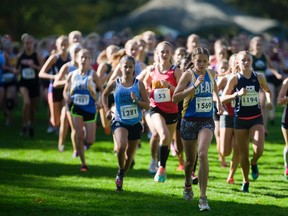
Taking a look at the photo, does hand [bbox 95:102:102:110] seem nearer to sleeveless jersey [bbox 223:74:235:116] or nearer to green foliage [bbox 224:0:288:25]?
sleeveless jersey [bbox 223:74:235:116]

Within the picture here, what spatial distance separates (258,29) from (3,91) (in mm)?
26936

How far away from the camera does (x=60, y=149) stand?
17.7 meters

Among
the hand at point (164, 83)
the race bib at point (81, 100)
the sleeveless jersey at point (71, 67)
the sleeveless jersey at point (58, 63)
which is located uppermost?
the sleeveless jersey at point (58, 63)

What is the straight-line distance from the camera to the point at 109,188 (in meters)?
13.0

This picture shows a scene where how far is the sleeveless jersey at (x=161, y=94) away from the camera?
13.4 meters

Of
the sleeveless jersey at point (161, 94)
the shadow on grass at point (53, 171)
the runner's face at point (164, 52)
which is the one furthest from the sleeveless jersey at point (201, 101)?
the shadow on grass at point (53, 171)

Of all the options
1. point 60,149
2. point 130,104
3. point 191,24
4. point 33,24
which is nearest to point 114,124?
point 130,104

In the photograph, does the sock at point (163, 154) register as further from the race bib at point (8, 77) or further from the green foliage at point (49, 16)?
the green foliage at point (49, 16)

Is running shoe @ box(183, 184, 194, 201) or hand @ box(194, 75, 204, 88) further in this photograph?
running shoe @ box(183, 184, 194, 201)

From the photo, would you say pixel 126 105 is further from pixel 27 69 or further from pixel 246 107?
pixel 27 69

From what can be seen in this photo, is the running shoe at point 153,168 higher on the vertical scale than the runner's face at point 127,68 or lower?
lower

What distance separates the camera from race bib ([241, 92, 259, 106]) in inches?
484

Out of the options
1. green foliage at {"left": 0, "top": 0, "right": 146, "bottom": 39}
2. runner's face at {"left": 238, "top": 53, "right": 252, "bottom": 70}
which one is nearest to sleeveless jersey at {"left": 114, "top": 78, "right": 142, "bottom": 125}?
runner's face at {"left": 238, "top": 53, "right": 252, "bottom": 70}

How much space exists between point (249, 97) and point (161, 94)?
1.71 metres
